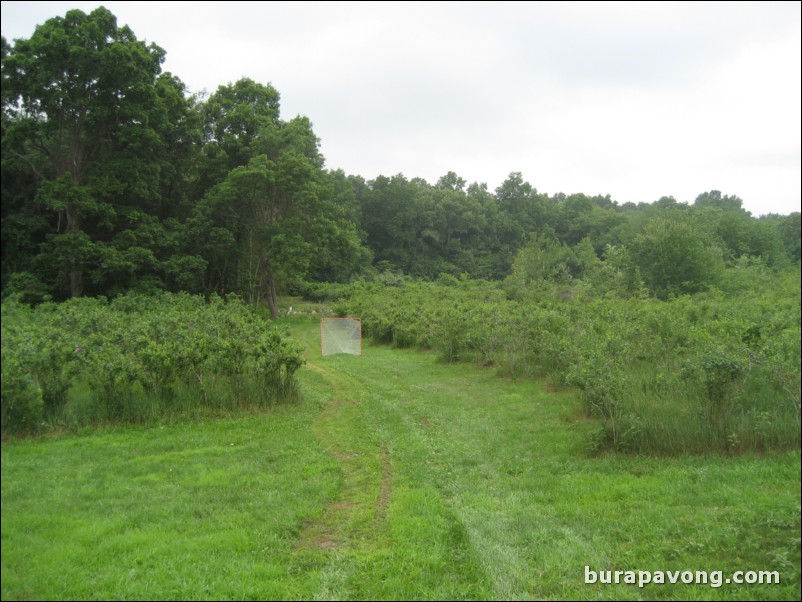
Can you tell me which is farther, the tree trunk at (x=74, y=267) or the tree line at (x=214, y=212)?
the tree trunk at (x=74, y=267)

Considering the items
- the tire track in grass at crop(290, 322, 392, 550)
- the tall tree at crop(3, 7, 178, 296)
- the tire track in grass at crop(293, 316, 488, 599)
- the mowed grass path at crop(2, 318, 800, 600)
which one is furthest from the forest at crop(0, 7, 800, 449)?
the tire track in grass at crop(293, 316, 488, 599)

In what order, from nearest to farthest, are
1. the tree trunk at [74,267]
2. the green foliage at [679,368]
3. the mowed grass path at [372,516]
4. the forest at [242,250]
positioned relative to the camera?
the mowed grass path at [372,516], the forest at [242,250], the tree trunk at [74,267], the green foliage at [679,368]

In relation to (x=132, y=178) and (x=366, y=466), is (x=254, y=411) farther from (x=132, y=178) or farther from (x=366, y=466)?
(x=132, y=178)

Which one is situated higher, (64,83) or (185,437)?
(64,83)

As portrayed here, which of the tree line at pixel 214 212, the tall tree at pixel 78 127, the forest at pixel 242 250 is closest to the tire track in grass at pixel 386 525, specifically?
the forest at pixel 242 250

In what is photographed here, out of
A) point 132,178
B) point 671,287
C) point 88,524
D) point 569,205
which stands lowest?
point 88,524

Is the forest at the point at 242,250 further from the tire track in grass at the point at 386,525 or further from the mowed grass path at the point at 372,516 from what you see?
the tire track in grass at the point at 386,525

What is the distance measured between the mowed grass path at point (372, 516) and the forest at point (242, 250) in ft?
3.01

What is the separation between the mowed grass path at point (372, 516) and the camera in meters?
4.02

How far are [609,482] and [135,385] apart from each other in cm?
792

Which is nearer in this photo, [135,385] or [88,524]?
[88,524]

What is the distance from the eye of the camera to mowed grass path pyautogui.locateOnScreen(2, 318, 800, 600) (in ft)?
13.2

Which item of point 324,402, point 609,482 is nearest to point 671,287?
point 324,402

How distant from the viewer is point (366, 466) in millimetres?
7852
